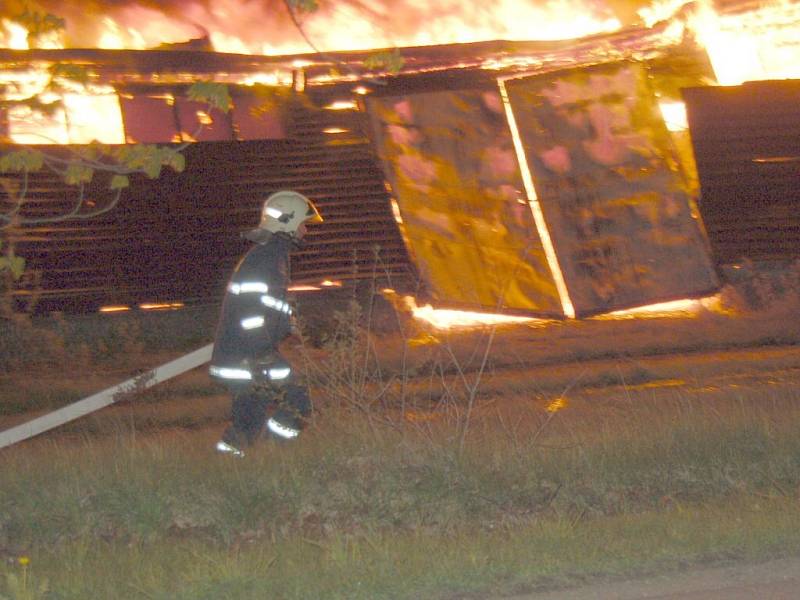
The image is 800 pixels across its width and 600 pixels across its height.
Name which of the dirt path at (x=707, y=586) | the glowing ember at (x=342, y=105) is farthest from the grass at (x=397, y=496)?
the glowing ember at (x=342, y=105)

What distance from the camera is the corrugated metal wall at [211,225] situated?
1145 cm

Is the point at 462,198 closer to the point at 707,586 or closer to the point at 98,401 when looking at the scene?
the point at 98,401

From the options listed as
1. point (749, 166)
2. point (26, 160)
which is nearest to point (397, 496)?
point (26, 160)

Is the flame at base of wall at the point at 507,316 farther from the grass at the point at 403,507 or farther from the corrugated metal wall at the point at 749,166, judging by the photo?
the grass at the point at 403,507

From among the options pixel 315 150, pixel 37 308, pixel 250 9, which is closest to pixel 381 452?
pixel 37 308

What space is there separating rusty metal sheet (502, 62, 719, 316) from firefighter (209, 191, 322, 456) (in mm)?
5802

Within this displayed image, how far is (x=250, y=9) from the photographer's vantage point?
44.7 ft

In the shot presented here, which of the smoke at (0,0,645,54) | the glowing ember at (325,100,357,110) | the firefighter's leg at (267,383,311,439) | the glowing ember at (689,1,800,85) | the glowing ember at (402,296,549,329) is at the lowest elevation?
the firefighter's leg at (267,383,311,439)

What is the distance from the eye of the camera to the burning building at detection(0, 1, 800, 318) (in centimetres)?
1197

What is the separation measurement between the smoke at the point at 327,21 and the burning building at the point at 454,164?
58mm

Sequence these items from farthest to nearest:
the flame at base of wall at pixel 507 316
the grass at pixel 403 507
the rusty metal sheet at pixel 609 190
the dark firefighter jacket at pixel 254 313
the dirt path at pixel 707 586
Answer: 1. the rusty metal sheet at pixel 609 190
2. the flame at base of wall at pixel 507 316
3. the dark firefighter jacket at pixel 254 313
4. the grass at pixel 403 507
5. the dirt path at pixel 707 586

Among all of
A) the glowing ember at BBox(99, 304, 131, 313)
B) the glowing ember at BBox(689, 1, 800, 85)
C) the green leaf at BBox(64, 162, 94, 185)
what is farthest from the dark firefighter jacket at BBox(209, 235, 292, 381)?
the glowing ember at BBox(689, 1, 800, 85)

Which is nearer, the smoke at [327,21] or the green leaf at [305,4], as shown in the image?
the green leaf at [305,4]

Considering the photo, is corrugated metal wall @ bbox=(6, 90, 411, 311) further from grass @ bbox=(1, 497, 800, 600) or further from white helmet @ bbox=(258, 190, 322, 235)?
grass @ bbox=(1, 497, 800, 600)
